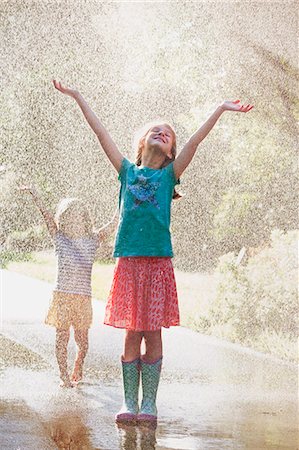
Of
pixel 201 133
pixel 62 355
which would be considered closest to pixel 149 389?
pixel 201 133

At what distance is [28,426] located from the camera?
15.4 ft

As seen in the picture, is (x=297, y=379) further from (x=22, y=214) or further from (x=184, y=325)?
(x=22, y=214)

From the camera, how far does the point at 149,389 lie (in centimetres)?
500

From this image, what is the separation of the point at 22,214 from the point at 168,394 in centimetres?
1468

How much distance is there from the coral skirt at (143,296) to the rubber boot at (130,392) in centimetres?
18

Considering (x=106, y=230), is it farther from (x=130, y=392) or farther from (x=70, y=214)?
(x=130, y=392)

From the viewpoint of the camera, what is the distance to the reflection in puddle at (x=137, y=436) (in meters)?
4.39

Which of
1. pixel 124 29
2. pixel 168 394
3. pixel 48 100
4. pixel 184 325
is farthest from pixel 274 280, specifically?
pixel 48 100

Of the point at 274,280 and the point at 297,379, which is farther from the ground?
the point at 274,280

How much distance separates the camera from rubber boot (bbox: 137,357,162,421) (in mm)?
4953

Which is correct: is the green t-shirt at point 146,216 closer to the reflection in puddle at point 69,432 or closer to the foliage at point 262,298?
the reflection in puddle at point 69,432

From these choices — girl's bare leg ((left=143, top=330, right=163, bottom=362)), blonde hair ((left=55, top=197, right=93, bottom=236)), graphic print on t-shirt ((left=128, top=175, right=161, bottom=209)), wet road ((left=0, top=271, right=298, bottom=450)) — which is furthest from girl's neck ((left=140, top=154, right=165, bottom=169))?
wet road ((left=0, top=271, right=298, bottom=450))

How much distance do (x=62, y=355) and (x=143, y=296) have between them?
1243 millimetres

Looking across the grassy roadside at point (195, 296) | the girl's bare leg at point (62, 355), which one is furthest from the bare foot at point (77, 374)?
the grassy roadside at point (195, 296)
